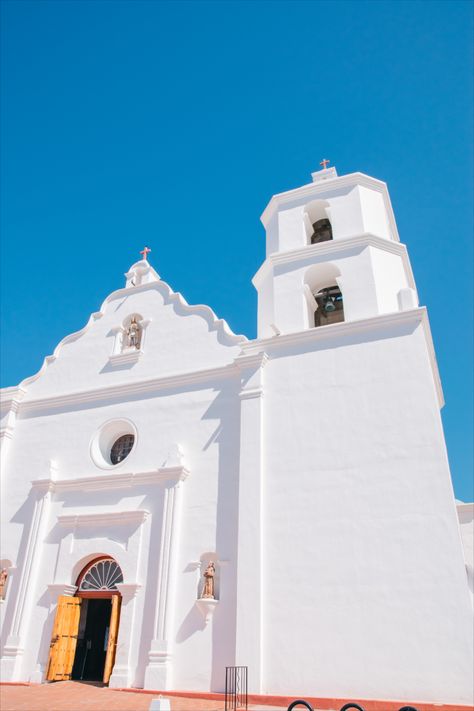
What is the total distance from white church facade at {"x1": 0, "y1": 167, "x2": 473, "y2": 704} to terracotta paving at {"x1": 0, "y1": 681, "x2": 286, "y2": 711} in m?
0.56

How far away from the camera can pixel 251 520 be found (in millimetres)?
11570

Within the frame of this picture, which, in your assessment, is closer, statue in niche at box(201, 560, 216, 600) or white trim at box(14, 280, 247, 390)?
statue in niche at box(201, 560, 216, 600)

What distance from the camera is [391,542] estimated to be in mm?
10266

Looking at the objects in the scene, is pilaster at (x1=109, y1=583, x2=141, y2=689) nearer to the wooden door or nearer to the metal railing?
the wooden door

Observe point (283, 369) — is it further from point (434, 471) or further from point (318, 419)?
point (434, 471)

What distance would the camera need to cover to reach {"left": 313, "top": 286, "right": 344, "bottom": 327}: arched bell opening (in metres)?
14.3

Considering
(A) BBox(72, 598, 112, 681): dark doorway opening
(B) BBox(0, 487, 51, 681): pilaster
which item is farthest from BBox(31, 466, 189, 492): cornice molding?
(A) BBox(72, 598, 112, 681): dark doorway opening

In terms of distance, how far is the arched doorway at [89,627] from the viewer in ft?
39.7

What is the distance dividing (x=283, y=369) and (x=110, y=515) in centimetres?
532

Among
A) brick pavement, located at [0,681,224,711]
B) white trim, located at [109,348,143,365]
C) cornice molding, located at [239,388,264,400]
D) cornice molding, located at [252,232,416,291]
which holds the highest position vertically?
cornice molding, located at [252,232,416,291]

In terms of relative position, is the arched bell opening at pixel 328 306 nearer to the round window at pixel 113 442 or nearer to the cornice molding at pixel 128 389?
the cornice molding at pixel 128 389

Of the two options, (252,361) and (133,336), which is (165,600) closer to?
(252,361)

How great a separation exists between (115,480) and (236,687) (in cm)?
545

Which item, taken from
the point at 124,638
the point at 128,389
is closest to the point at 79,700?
the point at 124,638
